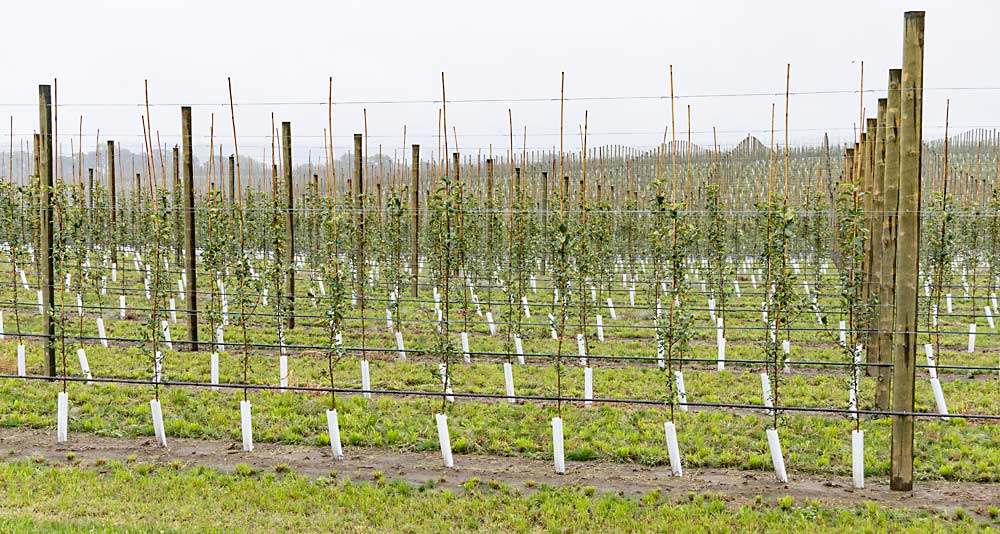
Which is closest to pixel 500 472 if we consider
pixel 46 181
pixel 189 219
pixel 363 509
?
pixel 363 509

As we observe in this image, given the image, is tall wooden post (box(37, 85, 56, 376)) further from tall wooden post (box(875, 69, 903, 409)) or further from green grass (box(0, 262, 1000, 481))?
tall wooden post (box(875, 69, 903, 409))

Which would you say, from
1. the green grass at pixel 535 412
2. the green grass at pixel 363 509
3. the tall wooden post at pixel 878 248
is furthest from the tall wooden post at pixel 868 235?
the green grass at pixel 363 509

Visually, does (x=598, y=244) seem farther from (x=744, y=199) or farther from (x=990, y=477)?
(x=744, y=199)

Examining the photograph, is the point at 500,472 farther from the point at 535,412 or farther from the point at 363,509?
the point at 535,412

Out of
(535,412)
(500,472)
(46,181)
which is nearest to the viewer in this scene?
(500,472)

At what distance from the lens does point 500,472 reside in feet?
27.7

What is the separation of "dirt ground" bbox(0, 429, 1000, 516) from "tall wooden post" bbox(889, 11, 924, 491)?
452mm

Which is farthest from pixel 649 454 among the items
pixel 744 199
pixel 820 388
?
pixel 744 199

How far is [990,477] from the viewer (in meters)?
8.14

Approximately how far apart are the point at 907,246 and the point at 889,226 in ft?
5.17

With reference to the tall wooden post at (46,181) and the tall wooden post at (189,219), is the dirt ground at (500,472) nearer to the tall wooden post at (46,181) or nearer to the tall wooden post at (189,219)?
the tall wooden post at (46,181)

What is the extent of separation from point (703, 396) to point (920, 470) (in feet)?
10.9

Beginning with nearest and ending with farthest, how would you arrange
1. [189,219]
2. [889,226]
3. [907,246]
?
[907,246] < [889,226] < [189,219]

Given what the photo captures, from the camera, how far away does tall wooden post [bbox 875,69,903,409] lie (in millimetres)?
8641
